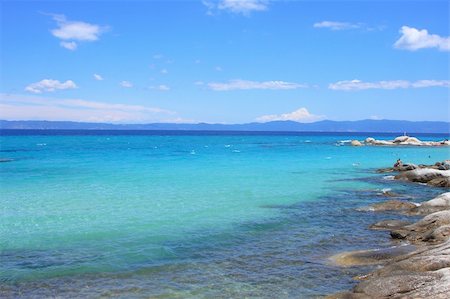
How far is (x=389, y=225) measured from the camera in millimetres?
21266

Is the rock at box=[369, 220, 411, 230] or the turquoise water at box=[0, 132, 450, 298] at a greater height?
the rock at box=[369, 220, 411, 230]

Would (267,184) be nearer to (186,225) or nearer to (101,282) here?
(186,225)

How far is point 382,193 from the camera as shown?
1291 inches

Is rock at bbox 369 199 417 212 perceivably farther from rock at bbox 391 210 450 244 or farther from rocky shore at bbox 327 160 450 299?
rock at bbox 391 210 450 244

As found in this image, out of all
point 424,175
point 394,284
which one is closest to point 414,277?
point 394,284

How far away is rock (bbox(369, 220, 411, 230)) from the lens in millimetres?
21047

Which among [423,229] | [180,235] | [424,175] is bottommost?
[180,235]

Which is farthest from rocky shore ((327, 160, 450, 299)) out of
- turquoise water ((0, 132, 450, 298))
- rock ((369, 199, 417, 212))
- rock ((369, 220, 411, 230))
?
turquoise water ((0, 132, 450, 298))

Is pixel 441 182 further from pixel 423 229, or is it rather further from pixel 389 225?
pixel 423 229

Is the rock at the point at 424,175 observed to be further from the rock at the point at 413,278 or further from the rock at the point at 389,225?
the rock at the point at 413,278

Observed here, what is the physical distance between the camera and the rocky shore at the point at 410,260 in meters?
11.3

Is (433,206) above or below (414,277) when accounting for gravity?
below

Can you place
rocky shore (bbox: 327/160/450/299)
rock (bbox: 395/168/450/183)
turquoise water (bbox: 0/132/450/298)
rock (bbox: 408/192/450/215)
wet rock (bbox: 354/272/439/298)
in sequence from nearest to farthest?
rocky shore (bbox: 327/160/450/299) < wet rock (bbox: 354/272/439/298) < turquoise water (bbox: 0/132/450/298) < rock (bbox: 408/192/450/215) < rock (bbox: 395/168/450/183)

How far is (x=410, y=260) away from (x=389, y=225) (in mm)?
7870
